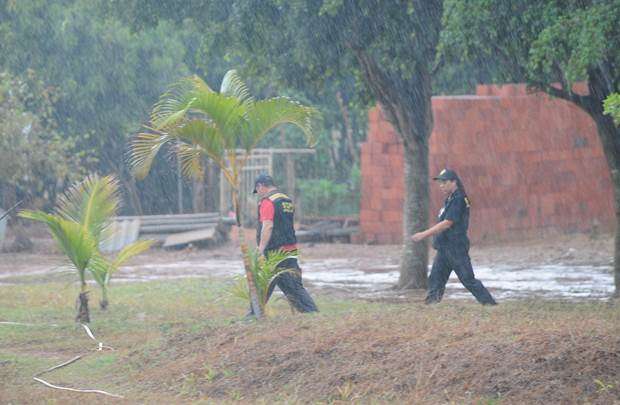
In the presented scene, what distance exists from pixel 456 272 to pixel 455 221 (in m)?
0.56

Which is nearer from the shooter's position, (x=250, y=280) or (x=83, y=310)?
(x=250, y=280)

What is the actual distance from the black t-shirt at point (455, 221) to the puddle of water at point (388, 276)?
2.55 meters

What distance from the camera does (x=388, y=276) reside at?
16297 millimetres

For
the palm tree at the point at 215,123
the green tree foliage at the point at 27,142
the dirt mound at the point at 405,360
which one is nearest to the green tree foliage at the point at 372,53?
the palm tree at the point at 215,123

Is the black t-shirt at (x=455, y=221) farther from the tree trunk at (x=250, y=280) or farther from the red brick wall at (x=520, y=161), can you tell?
the red brick wall at (x=520, y=161)

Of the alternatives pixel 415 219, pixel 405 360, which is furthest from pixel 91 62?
pixel 405 360

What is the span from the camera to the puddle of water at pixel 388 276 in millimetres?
13820

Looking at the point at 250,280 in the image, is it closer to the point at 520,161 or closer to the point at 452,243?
the point at 452,243

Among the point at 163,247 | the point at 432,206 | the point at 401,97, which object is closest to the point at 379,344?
the point at 401,97

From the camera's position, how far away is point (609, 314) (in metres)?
8.90

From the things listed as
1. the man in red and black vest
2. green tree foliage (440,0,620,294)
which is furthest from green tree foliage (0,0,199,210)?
the man in red and black vest

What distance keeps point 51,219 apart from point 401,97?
5.19 m

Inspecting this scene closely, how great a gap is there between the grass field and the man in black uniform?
90 centimetres

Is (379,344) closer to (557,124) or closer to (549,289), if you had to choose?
(549,289)
